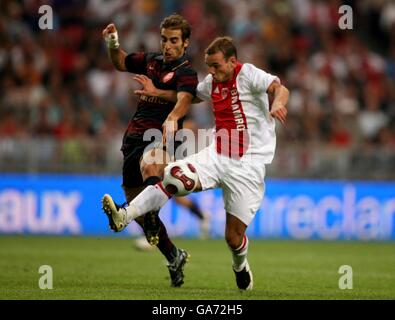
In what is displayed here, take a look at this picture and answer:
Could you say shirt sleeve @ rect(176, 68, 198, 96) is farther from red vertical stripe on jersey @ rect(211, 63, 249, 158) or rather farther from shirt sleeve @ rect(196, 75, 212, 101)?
red vertical stripe on jersey @ rect(211, 63, 249, 158)

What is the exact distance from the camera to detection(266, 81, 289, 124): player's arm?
8.10 metres

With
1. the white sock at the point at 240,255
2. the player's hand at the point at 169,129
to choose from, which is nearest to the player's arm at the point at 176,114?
the player's hand at the point at 169,129

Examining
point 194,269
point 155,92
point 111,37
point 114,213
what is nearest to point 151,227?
point 114,213

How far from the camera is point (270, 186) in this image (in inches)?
715

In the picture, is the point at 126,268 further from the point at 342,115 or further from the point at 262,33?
the point at 262,33

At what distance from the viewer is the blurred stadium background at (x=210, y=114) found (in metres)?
17.7

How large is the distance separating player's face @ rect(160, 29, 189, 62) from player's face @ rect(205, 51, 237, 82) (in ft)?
Answer: 1.52

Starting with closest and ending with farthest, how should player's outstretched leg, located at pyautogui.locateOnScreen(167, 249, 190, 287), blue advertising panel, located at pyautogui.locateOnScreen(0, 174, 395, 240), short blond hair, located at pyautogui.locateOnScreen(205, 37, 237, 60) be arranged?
short blond hair, located at pyautogui.locateOnScreen(205, 37, 237, 60) → player's outstretched leg, located at pyautogui.locateOnScreen(167, 249, 190, 287) → blue advertising panel, located at pyautogui.locateOnScreen(0, 174, 395, 240)

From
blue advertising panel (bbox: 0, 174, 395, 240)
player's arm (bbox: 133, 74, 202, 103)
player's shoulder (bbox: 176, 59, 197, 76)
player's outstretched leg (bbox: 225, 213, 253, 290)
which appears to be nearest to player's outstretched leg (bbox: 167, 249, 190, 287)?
player's outstretched leg (bbox: 225, 213, 253, 290)

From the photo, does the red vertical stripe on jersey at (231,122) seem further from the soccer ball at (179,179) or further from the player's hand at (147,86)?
the player's hand at (147,86)

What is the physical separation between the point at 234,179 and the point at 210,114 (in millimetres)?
10371

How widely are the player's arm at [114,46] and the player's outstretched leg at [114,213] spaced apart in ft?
6.02

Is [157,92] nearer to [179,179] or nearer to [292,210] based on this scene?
[179,179]
